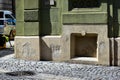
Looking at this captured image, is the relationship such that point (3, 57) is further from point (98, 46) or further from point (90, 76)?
point (90, 76)

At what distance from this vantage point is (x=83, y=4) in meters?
10.0

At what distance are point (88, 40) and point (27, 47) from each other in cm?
206

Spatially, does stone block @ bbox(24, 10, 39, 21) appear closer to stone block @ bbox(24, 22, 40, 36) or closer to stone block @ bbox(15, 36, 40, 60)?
stone block @ bbox(24, 22, 40, 36)

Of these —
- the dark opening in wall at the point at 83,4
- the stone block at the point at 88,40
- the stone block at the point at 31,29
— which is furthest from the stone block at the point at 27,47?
the dark opening in wall at the point at 83,4

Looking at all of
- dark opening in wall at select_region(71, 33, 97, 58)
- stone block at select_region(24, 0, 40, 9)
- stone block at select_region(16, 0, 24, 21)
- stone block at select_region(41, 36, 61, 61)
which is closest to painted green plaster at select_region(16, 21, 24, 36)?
stone block at select_region(16, 0, 24, 21)

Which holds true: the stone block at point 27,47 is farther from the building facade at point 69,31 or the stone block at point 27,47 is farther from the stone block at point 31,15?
the stone block at point 31,15

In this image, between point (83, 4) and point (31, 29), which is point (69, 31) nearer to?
point (83, 4)

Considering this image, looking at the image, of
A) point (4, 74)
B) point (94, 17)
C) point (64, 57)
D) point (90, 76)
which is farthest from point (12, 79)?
point (94, 17)

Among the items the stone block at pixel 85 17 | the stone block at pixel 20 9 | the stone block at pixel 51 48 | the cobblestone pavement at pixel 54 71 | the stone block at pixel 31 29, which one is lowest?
the cobblestone pavement at pixel 54 71

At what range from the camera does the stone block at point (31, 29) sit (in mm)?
10569

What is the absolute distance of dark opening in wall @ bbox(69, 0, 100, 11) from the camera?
9.88 m

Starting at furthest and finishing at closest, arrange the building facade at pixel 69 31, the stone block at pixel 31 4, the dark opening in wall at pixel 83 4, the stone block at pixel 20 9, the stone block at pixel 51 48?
the stone block at pixel 20 9 < the stone block at pixel 31 4 < the stone block at pixel 51 48 < the dark opening in wall at pixel 83 4 < the building facade at pixel 69 31

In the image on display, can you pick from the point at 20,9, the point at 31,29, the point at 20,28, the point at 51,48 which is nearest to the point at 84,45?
the point at 51,48

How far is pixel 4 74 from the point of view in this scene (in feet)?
28.0
